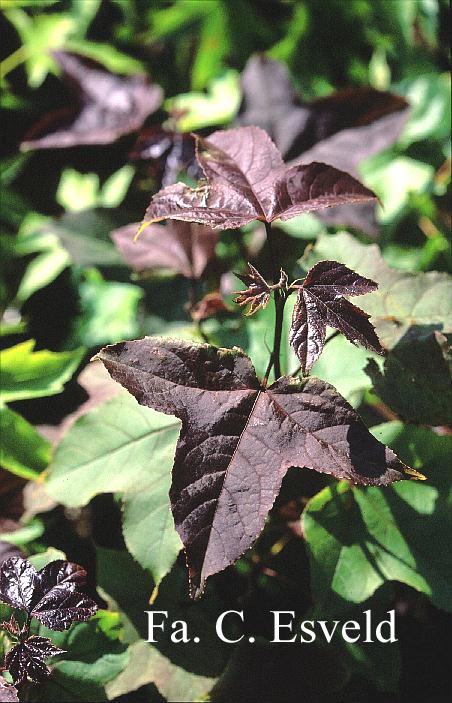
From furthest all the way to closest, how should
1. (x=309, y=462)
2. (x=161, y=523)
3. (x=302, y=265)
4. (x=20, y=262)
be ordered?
(x=20, y=262)
(x=302, y=265)
(x=161, y=523)
(x=309, y=462)

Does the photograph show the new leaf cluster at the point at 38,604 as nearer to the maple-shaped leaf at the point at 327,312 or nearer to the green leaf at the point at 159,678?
the green leaf at the point at 159,678

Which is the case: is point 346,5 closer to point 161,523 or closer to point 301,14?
point 301,14

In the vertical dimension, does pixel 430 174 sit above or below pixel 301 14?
below

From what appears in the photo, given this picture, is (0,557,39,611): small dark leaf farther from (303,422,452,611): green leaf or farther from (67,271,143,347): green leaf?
(67,271,143,347): green leaf

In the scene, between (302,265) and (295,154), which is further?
(295,154)

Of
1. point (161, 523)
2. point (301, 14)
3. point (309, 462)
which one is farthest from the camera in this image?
point (301, 14)

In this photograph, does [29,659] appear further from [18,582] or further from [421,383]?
[421,383]

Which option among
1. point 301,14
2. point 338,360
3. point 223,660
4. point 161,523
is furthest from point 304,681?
point 301,14
